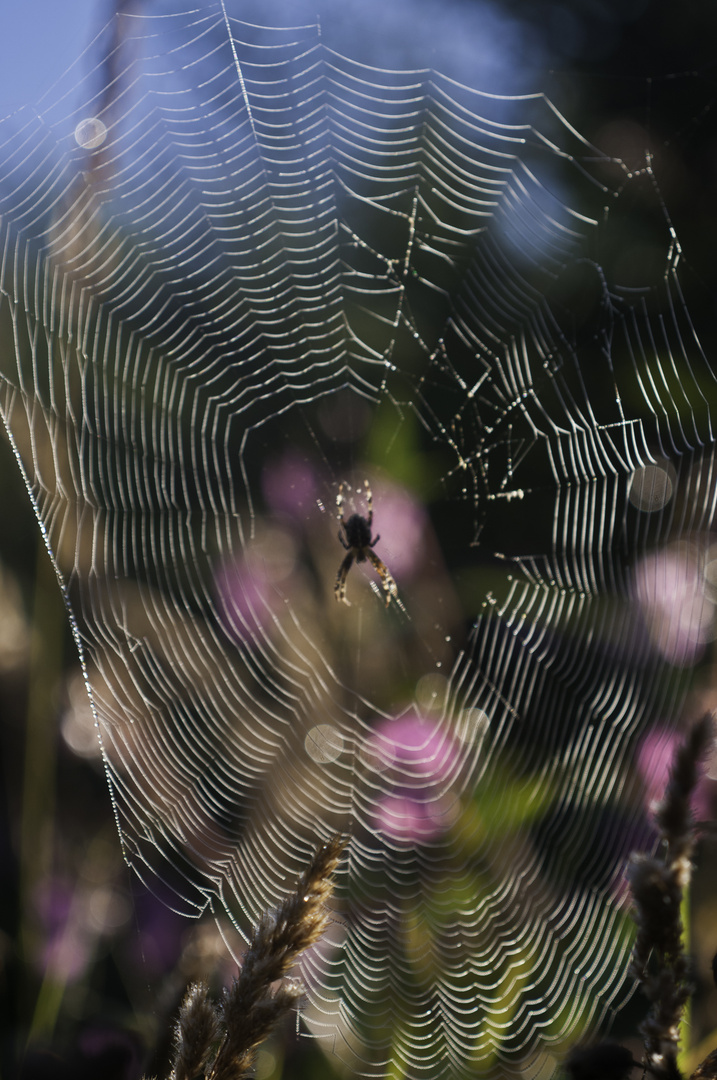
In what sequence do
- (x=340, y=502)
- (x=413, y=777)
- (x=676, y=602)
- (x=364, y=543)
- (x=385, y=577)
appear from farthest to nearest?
(x=340, y=502), (x=364, y=543), (x=385, y=577), (x=413, y=777), (x=676, y=602)

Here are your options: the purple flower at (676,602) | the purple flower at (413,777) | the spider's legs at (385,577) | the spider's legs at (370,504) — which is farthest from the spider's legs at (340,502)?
the purple flower at (676,602)

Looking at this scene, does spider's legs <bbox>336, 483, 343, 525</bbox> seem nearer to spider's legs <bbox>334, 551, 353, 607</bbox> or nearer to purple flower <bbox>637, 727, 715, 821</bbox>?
spider's legs <bbox>334, 551, 353, 607</bbox>

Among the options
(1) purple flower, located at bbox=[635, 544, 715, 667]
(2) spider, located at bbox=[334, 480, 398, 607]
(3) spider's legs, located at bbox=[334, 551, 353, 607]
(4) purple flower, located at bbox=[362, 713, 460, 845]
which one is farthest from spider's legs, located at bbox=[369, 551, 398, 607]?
(1) purple flower, located at bbox=[635, 544, 715, 667]

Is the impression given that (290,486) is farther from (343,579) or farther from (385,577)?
(343,579)

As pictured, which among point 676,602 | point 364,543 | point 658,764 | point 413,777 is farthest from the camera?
point 364,543

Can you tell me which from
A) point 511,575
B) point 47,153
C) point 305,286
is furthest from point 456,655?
point 47,153

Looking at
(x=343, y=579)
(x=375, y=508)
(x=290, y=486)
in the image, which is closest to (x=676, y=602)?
(x=343, y=579)

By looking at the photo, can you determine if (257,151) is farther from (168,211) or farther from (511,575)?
(511,575)
